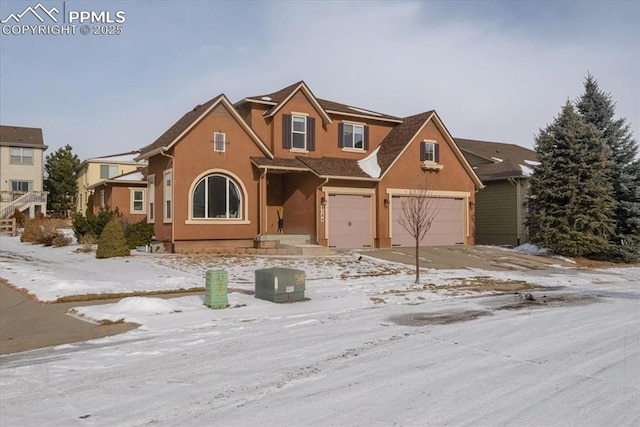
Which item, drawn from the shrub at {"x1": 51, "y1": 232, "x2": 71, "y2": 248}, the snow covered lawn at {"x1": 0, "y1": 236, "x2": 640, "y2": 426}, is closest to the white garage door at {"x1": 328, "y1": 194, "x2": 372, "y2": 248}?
the snow covered lawn at {"x1": 0, "y1": 236, "x2": 640, "y2": 426}

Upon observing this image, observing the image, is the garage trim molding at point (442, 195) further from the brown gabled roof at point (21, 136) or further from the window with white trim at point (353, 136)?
the brown gabled roof at point (21, 136)

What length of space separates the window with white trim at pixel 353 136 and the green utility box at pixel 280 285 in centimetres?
1559

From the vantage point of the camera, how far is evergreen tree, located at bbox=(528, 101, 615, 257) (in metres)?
23.6

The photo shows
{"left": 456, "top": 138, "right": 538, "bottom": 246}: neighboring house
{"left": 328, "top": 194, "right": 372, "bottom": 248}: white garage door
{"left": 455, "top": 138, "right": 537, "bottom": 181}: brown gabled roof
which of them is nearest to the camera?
{"left": 328, "top": 194, "right": 372, "bottom": 248}: white garage door

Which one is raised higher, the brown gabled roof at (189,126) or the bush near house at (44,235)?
the brown gabled roof at (189,126)

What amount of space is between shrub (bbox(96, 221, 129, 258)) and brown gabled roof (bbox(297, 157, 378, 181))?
28.0 ft

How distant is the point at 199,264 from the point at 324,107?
1177cm

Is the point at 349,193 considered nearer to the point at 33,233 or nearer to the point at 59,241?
the point at 59,241

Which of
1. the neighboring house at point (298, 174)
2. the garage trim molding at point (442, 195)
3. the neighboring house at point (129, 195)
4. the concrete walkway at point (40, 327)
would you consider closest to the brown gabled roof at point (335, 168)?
the neighboring house at point (298, 174)

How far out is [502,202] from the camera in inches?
1196

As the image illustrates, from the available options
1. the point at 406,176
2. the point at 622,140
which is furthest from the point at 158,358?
the point at 622,140

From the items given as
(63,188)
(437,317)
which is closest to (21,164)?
(63,188)

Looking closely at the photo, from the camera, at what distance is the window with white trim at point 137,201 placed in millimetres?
31703

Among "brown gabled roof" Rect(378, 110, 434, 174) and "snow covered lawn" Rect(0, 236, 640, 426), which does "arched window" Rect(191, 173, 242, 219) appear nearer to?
"brown gabled roof" Rect(378, 110, 434, 174)
